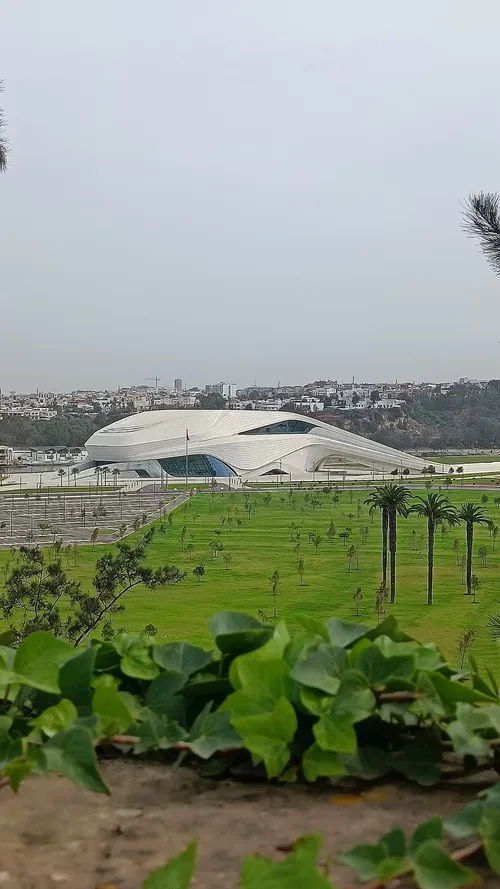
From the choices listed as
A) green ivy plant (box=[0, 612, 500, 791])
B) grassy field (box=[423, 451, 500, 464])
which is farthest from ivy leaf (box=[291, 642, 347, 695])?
grassy field (box=[423, 451, 500, 464])

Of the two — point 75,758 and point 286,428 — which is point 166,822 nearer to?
point 75,758

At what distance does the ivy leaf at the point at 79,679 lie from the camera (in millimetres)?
847

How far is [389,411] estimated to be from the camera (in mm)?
67125

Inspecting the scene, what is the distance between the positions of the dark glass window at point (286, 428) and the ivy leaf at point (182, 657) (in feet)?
147

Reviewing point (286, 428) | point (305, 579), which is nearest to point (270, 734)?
point (305, 579)

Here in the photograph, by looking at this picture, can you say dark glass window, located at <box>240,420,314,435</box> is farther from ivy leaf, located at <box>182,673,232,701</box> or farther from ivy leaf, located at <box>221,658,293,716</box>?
ivy leaf, located at <box>221,658,293,716</box>

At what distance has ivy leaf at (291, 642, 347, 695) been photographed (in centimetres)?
79

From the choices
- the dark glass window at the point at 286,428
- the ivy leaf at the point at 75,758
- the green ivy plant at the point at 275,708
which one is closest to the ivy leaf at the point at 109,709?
the green ivy plant at the point at 275,708

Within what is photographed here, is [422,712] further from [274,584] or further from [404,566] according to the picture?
[404,566]

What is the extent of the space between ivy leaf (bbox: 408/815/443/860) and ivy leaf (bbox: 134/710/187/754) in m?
0.28

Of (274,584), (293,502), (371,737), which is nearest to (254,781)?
(371,737)

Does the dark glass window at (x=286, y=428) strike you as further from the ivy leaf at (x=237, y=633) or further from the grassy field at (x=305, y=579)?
the ivy leaf at (x=237, y=633)

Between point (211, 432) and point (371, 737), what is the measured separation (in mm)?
42415

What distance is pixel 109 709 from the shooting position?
831 mm
